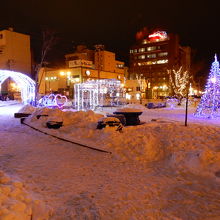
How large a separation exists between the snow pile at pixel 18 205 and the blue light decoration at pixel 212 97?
49.6ft

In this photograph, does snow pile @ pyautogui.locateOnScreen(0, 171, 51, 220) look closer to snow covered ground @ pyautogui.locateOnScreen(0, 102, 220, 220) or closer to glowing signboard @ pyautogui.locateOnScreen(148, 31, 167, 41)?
snow covered ground @ pyautogui.locateOnScreen(0, 102, 220, 220)

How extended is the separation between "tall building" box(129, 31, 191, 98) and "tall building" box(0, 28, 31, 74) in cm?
3918

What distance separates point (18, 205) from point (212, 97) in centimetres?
1629

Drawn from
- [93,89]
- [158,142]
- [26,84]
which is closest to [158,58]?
[26,84]

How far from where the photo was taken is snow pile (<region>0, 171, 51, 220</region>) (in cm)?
337

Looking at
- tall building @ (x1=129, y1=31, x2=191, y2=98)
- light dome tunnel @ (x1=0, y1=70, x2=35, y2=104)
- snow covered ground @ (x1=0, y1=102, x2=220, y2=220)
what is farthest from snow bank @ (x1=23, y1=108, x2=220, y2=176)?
tall building @ (x1=129, y1=31, x2=191, y2=98)

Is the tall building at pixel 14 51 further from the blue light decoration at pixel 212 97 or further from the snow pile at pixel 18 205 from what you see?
the snow pile at pixel 18 205

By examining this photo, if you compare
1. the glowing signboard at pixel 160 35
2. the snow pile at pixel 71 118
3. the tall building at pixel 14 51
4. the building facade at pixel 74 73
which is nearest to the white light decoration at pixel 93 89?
the snow pile at pixel 71 118

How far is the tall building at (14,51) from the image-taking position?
50.0m

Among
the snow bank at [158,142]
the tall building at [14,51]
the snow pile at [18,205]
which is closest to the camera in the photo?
the snow pile at [18,205]

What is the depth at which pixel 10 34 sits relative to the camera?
50125 mm

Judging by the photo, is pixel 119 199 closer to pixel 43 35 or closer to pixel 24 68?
pixel 43 35

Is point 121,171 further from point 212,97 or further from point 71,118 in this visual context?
point 212,97

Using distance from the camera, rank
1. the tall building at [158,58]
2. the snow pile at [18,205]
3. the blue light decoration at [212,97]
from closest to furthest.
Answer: the snow pile at [18,205] < the blue light decoration at [212,97] < the tall building at [158,58]
